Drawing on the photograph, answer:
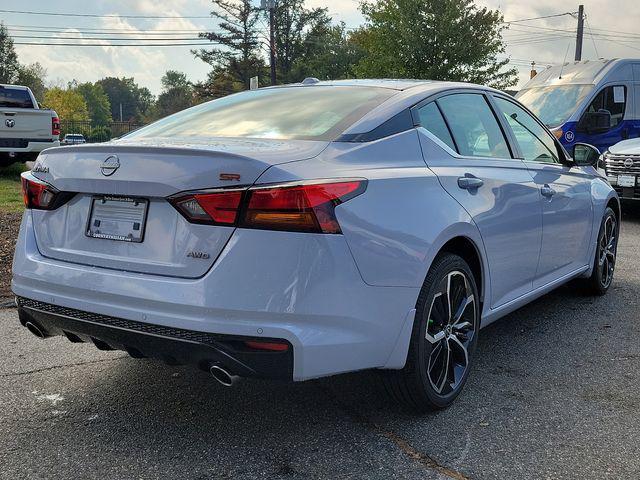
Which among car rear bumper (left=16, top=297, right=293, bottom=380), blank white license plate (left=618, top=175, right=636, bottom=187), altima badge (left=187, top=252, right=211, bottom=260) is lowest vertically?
blank white license plate (left=618, top=175, right=636, bottom=187)

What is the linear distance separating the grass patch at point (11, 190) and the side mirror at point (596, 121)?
8.80m

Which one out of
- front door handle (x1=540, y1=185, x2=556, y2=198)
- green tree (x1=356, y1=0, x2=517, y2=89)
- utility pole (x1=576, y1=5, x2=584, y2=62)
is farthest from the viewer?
utility pole (x1=576, y1=5, x2=584, y2=62)

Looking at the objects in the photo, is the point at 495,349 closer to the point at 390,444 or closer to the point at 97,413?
the point at 390,444

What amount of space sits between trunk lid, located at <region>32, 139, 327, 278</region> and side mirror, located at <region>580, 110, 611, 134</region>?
9416 mm

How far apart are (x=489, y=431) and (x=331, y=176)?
136cm

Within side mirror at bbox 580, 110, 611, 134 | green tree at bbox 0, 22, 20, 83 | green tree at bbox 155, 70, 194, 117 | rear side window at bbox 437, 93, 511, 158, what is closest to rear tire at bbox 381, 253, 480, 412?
rear side window at bbox 437, 93, 511, 158

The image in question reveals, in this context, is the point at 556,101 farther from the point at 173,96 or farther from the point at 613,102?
the point at 173,96

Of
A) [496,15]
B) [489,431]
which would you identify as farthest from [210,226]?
[496,15]

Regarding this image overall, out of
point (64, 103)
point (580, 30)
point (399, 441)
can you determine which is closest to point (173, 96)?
point (64, 103)

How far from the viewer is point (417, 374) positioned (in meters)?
3.05

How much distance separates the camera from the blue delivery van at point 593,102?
37.7 feet

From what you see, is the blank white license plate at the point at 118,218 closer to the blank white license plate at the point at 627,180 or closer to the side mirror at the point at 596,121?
the blank white license plate at the point at 627,180

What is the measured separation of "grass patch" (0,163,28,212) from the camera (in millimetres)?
9938

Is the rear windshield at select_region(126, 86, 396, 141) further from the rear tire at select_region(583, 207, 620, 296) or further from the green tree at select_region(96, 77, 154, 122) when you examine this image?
the green tree at select_region(96, 77, 154, 122)
